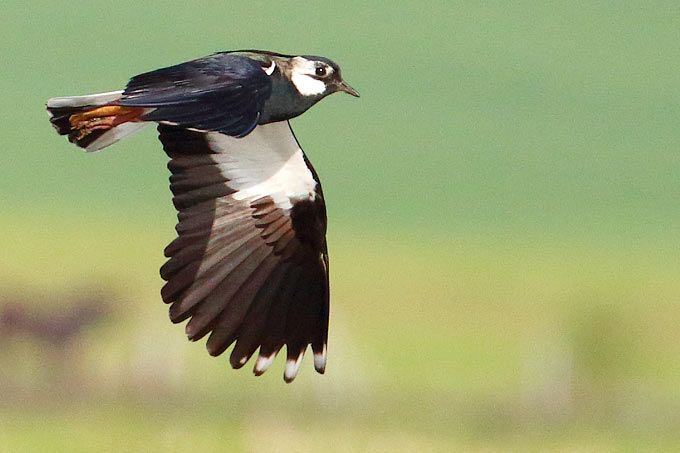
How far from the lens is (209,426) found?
22781 mm

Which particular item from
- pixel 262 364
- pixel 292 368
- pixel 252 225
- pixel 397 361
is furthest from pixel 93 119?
pixel 397 361

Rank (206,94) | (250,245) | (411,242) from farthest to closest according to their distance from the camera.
A: 1. (411,242)
2. (250,245)
3. (206,94)

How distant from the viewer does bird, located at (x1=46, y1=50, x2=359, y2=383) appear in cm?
898

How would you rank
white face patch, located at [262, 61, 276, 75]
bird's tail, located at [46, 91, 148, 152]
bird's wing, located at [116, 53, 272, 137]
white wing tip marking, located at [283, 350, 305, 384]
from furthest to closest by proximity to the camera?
1. white wing tip marking, located at [283, 350, 305, 384]
2. white face patch, located at [262, 61, 276, 75]
3. bird's tail, located at [46, 91, 148, 152]
4. bird's wing, located at [116, 53, 272, 137]

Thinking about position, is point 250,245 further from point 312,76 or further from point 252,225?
point 312,76

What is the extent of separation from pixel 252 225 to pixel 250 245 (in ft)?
0.35

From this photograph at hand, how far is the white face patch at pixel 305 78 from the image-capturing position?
8.94 metres

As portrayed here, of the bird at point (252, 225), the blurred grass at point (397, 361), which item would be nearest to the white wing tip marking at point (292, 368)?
the bird at point (252, 225)

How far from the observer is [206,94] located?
7895 mm

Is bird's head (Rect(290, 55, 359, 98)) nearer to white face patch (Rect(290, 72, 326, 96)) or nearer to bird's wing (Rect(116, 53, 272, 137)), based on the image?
white face patch (Rect(290, 72, 326, 96))

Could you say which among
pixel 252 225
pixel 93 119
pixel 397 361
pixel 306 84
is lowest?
pixel 397 361

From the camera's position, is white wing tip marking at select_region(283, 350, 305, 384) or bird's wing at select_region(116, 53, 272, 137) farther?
white wing tip marking at select_region(283, 350, 305, 384)

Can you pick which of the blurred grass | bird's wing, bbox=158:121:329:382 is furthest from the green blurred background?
bird's wing, bbox=158:121:329:382

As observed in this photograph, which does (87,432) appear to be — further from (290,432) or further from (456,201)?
(456,201)
